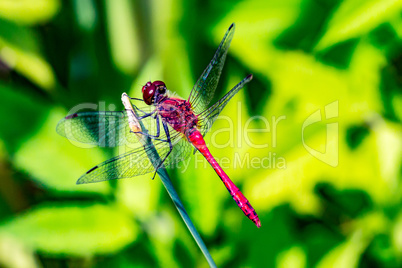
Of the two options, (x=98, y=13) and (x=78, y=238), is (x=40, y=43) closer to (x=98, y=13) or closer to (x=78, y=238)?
(x=98, y=13)

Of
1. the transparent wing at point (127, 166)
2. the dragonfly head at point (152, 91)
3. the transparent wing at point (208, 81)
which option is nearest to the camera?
the transparent wing at point (127, 166)

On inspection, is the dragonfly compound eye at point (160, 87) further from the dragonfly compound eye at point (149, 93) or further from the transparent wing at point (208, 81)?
the transparent wing at point (208, 81)

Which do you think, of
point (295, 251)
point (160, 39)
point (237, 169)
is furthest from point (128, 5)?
point (295, 251)

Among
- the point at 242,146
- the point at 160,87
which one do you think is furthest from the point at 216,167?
the point at 160,87

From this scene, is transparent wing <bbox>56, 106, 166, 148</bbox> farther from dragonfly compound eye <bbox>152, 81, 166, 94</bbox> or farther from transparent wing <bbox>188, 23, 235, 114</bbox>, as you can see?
transparent wing <bbox>188, 23, 235, 114</bbox>

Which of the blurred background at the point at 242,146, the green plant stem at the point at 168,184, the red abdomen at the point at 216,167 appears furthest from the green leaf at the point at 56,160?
the green plant stem at the point at 168,184

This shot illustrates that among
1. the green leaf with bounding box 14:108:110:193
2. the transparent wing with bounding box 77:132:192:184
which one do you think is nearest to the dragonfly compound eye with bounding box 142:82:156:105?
the transparent wing with bounding box 77:132:192:184
